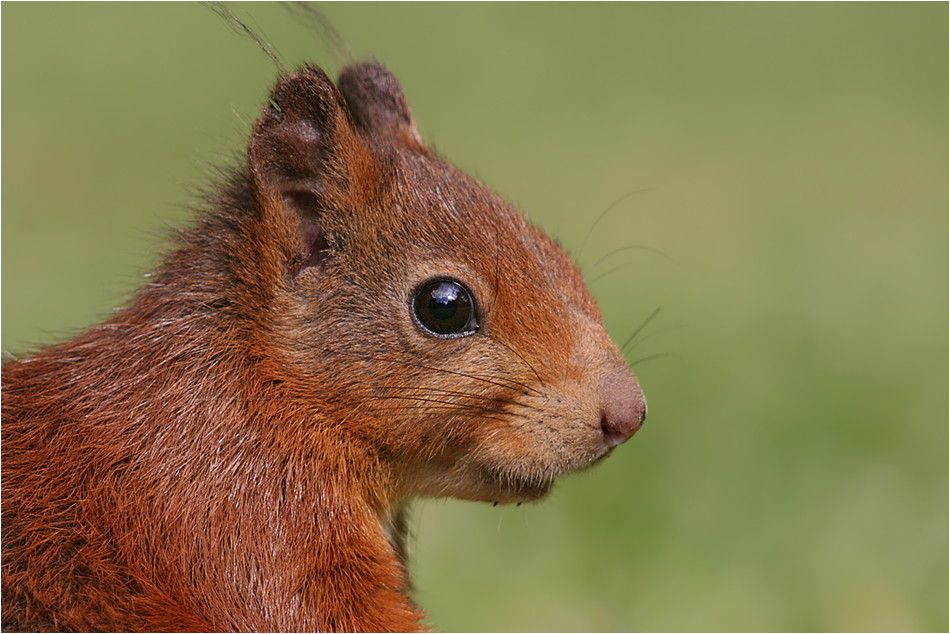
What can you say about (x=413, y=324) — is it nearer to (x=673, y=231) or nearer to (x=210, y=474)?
(x=210, y=474)

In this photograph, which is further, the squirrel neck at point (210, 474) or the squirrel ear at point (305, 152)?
the squirrel ear at point (305, 152)

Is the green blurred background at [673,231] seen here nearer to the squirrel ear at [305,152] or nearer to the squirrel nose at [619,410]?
the squirrel ear at [305,152]

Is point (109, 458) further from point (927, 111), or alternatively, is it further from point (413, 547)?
point (927, 111)

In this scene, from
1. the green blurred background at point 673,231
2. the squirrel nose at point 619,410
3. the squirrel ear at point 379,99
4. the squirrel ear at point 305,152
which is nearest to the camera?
the squirrel nose at point 619,410

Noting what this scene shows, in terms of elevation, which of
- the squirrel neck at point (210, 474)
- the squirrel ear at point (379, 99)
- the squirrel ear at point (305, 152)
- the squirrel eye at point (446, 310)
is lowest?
the squirrel neck at point (210, 474)

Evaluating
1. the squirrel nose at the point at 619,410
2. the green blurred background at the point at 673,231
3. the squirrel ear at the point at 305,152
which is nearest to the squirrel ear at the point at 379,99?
the green blurred background at the point at 673,231

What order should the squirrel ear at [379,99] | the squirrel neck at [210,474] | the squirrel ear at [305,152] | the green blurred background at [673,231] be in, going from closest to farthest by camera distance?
the squirrel neck at [210,474] < the squirrel ear at [305,152] < the squirrel ear at [379,99] < the green blurred background at [673,231]

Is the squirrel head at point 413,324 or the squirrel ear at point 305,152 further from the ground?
the squirrel ear at point 305,152

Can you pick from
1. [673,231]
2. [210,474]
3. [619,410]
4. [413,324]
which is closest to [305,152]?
[413,324]
